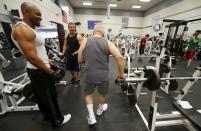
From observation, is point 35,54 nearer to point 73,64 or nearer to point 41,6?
point 73,64

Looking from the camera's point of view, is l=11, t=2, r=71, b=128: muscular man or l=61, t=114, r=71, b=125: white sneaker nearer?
l=11, t=2, r=71, b=128: muscular man

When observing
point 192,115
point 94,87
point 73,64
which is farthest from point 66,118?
point 192,115

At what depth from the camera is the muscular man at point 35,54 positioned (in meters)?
1.33

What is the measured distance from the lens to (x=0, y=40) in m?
4.33

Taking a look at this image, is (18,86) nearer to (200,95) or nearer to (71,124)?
(71,124)

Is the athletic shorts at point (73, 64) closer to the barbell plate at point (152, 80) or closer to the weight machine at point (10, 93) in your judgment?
the weight machine at point (10, 93)

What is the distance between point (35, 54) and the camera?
4.64 ft

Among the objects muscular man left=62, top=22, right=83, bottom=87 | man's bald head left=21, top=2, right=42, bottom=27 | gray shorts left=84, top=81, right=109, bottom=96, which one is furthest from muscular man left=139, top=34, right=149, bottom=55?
man's bald head left=21, top=2, right=42, bottom=27

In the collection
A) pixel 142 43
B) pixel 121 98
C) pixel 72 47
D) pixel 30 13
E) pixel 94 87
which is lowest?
pixel 121 98

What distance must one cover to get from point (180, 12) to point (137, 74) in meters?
8.59

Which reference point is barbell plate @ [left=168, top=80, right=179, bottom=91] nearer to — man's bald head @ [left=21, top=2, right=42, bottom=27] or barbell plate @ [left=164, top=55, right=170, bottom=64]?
barbell plate @ [left=164, top=55, right=170, bottom=64]

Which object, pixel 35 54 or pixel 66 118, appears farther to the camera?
pixel 66 118

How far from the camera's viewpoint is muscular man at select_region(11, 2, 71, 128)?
1329 millimetres

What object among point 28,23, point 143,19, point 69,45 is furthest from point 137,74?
point 143,19
